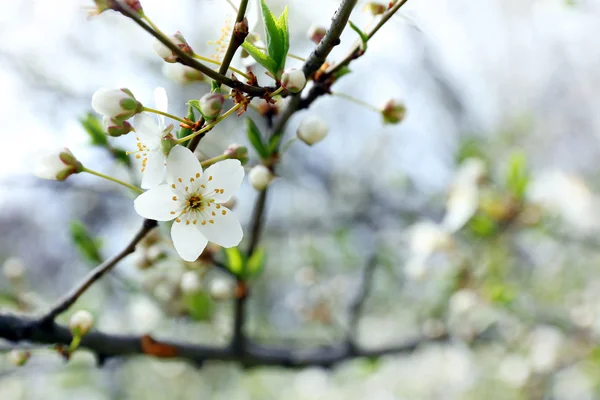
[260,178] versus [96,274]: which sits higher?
[260,178]

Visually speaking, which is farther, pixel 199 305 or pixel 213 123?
pixel 199 305

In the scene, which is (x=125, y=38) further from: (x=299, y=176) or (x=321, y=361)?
(x=321, y=361)

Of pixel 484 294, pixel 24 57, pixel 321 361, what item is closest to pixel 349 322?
pixel 321 361

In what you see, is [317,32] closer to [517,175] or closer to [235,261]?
[235,261]

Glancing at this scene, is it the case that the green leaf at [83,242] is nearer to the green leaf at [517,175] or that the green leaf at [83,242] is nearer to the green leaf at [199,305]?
the green leaf at [199,305]

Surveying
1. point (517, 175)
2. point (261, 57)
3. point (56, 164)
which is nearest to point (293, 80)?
point (261, 57)

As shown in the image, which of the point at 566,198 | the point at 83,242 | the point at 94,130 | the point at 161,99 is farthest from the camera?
the point at 566,198

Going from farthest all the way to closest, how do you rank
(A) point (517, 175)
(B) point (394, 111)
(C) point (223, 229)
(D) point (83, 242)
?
(A) point (517, 175) → (D) point (83, 242) → (B) point (394, 111) → (C) point (223, 229)
